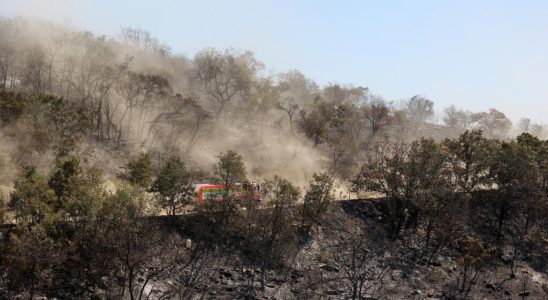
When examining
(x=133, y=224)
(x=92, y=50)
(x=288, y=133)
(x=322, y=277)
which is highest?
(x=92, y=50)

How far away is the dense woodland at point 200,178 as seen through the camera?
27.6m

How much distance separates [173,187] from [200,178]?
13.1m

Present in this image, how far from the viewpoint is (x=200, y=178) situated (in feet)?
154

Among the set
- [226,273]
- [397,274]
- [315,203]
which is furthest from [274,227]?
[397,274]

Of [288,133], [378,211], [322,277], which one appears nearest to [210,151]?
[288,133]

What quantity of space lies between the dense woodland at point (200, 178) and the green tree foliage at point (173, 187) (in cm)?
11

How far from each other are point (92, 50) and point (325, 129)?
96.8ft

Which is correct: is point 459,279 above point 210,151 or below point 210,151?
below

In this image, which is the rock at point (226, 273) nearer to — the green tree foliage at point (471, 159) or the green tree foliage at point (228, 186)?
the green tree foliage at point (228, 186)

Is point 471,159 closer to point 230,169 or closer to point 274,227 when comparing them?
point 274,227

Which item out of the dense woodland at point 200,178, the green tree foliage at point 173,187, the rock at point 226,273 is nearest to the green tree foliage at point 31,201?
the dense woodland at point 200,178

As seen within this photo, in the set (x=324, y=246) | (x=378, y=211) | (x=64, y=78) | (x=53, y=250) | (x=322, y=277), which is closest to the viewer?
(x=53, y=250)

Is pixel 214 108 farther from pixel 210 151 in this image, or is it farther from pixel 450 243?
pixel 450 243

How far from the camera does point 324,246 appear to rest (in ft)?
126
